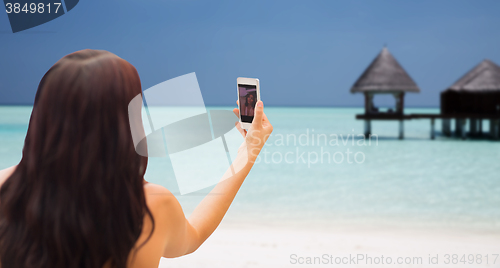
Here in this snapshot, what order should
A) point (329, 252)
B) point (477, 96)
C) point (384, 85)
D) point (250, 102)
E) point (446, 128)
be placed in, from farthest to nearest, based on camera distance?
point (446, 128), point (477, 96), point (384, 85), point (329, 252), point (250, 102)

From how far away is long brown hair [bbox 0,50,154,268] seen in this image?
0.57 meters

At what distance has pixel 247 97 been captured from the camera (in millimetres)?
1110

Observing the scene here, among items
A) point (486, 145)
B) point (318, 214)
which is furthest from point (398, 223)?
point (486, 145)

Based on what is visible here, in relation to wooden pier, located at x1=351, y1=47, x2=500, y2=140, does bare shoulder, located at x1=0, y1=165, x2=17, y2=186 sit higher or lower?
higher

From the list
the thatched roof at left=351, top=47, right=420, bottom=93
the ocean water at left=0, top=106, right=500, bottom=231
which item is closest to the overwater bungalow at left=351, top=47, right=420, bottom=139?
the thatched roof at left=351, top=47, right=420, bottom=93

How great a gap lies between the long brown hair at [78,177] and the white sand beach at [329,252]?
95.0 inches

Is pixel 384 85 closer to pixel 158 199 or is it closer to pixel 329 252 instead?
pixel 329 252

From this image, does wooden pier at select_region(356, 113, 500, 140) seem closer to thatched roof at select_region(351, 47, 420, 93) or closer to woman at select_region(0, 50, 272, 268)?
thatched roof at select_region(351, 47, 420, 93)

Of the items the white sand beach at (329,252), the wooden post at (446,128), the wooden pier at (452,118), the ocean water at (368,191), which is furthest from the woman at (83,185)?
the wooden post at (446,128)

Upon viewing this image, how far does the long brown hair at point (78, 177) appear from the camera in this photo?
57cm

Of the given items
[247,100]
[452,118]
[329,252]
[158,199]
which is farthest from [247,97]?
[452,118]

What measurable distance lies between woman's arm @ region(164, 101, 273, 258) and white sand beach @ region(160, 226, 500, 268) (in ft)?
7.54

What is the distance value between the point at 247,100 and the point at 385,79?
651 inches

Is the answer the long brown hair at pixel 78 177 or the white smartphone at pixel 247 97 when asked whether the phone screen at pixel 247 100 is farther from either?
the long brown hair at pixel 78 177
